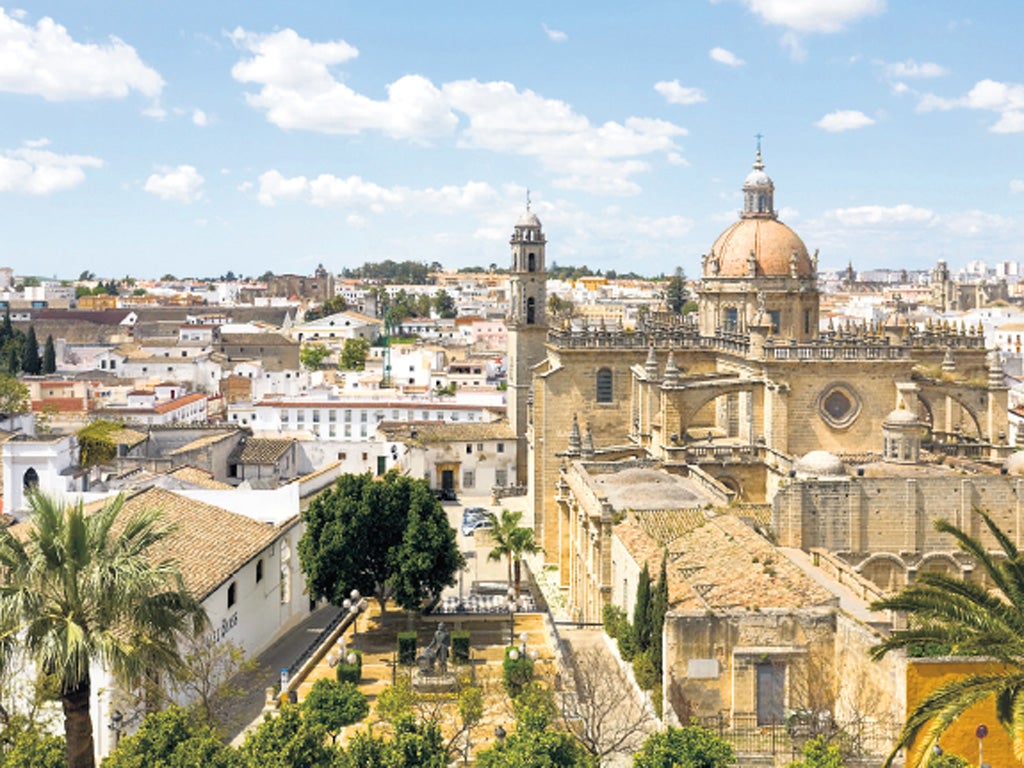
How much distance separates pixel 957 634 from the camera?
49.5 feet

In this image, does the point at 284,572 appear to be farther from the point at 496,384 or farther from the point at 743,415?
the point at 496,384

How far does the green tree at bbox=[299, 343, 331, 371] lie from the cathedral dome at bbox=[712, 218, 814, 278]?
62.1 metres

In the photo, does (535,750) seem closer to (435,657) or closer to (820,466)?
(435,657)

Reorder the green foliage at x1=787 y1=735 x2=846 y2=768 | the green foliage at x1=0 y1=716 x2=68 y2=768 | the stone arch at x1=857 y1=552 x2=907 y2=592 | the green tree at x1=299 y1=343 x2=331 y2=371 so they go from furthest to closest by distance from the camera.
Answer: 1. the green tree at x1=299 y1=343 x2=331 y2=371
2. the stone arch at x1=857 y1=552 x2=907 y2=592
3. the green foliage at x1=787 y1=735 x2=846 y2=768
4. the green foliage at x1=0 y1=716 x2=68 y2=768

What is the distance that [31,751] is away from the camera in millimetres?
15062

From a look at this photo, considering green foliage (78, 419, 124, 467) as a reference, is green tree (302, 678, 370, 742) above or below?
below

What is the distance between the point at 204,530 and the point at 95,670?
21.0 ft

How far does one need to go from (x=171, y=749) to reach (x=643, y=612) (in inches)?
395

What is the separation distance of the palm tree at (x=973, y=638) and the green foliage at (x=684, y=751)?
98.7 inches

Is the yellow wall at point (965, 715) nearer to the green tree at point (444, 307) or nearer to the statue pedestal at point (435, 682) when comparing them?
the statue pedestal at point (435, 682)

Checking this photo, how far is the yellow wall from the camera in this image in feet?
60.3

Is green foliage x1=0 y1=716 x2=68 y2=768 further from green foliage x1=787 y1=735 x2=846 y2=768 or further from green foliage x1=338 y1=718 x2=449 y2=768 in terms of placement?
green foliage x1=787 y1=735 x2=846 y2=768

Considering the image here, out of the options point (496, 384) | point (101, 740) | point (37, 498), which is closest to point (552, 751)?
point (37, 498)

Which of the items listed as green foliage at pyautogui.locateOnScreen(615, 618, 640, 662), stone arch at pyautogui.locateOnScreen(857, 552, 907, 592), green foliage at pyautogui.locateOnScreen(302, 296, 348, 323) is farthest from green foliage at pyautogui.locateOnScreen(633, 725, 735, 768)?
green foliage at pyautogui.locateOnScreen(302, 296, 348, 323)
